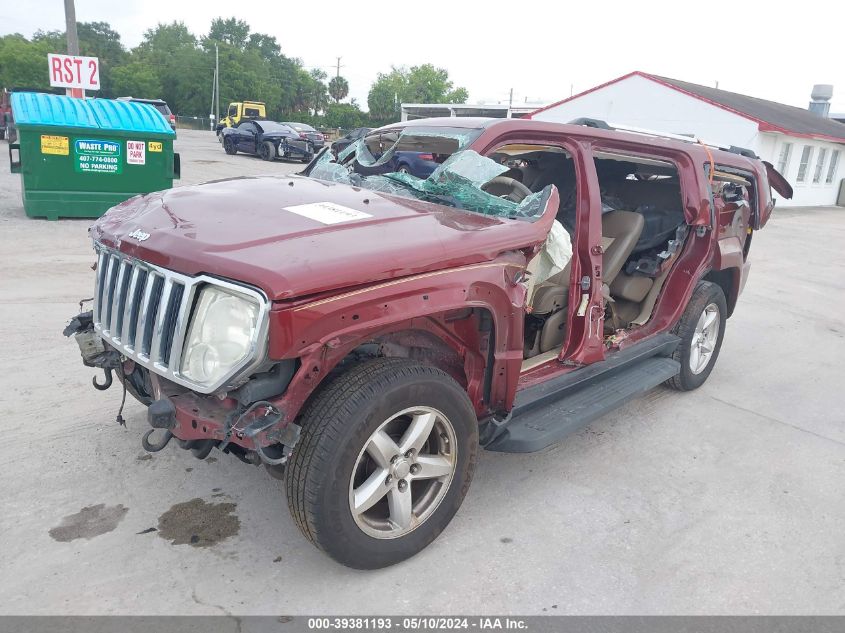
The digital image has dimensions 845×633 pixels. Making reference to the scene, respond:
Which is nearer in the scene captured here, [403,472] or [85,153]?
[403,472]

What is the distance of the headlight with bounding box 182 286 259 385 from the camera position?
2.39m

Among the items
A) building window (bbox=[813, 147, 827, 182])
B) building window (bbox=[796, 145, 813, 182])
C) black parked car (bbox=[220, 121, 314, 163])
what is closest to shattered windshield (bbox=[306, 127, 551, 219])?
black parked car (bbox=[220, 121, 314, 163])

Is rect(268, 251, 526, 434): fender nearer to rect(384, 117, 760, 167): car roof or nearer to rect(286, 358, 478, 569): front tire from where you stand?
rect(286, 358, 478, 569): front tire

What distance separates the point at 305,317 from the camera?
2.31 meters

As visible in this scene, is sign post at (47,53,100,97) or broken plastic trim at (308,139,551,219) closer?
broken plastic trim at (308,139,551,219)

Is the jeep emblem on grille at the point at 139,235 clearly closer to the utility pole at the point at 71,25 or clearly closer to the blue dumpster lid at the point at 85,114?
the blue dumpster lid at the point at 85,114

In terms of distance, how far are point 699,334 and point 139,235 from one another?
Result: 13.3 feet

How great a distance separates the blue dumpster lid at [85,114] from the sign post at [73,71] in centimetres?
231

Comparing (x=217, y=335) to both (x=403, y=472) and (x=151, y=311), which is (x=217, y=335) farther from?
(x=403, y=472)

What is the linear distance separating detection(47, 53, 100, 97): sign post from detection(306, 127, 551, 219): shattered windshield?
36.1 ft

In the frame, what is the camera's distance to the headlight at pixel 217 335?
2.39 m

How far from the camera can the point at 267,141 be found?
24469 millimetres

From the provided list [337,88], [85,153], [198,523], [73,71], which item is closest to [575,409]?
[198,523]
